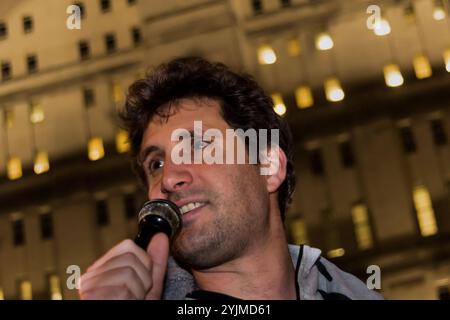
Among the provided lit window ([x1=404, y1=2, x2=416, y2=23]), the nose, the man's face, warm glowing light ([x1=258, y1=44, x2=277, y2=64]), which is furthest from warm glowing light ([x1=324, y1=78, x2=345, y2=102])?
the nose

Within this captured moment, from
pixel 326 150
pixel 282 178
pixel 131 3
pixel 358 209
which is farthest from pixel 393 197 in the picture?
pixel 282 178

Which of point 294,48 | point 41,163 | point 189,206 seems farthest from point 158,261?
point 294,48

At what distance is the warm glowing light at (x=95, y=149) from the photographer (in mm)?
27094

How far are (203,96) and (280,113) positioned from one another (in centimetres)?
2440

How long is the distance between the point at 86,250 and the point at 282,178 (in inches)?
971

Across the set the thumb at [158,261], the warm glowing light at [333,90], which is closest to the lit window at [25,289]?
the warm glowing light at [333,90]

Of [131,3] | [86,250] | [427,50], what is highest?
[131,3]

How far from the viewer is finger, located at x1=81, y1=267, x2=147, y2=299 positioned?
4.08ft

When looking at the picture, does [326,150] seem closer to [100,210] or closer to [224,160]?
[100,210]

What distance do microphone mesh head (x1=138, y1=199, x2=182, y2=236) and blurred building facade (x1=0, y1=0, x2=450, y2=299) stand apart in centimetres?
2328

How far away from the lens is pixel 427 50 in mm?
26859

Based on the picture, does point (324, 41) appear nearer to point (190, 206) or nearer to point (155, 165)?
point (155, 165)

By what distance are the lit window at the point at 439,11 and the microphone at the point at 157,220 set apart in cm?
2758

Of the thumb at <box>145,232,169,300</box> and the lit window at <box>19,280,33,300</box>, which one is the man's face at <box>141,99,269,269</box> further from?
the lit window at <box>19,280,33,300</box>
